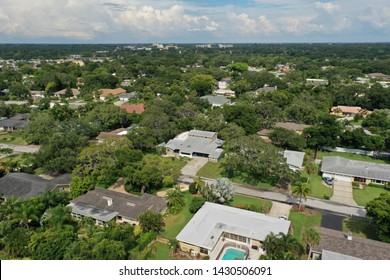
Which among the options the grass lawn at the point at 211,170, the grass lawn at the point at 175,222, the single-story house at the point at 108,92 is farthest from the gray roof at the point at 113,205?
the single-story house at the point at 108,92

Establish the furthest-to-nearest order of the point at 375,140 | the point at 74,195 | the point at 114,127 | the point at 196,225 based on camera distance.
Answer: the point at 114,127 < the point at 375,140 < the point at 74,195 < the point at 196,225

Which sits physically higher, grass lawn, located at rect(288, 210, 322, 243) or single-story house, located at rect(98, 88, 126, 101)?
single-story house, located at rect(98, 88, 126, 101)

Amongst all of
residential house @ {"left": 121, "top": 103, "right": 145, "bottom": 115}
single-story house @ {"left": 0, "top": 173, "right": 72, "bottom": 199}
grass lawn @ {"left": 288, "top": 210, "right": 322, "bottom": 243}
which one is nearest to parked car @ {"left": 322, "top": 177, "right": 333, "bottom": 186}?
grass lawn @ {"left": 288, "top": 210, "right": 322, "bottom": 243}

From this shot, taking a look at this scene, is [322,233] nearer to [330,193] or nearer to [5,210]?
[330,193]

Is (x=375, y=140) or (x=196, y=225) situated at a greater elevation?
(x=375, y=140)

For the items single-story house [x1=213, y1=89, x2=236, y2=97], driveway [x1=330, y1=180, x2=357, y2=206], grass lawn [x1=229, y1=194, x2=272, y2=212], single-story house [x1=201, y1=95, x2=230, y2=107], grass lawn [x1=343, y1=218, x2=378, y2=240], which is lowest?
grass lawn [x1=343, y1=218, x2=378, y2=240]

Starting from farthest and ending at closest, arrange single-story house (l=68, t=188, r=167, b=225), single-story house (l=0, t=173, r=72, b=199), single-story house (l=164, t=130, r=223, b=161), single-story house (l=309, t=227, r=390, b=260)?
single-story house (l=164, t=130, r=223, b=161) → single-story house (l=0, t=173, r=72, b=199) → single-story house (l=68, t=188, r=167, b=225) → single-story house (l=309, t=227, r=390, b=260)

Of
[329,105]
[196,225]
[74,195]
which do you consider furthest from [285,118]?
[74,195]

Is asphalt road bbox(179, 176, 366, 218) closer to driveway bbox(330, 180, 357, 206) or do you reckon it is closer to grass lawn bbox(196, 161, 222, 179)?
driveway bbox(330, 180, 357, 206)
